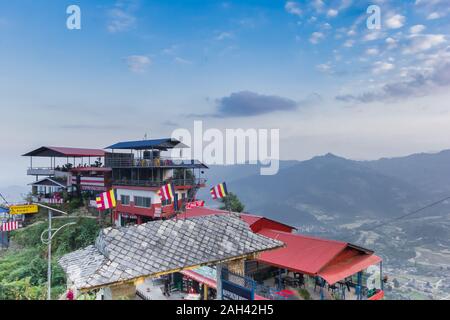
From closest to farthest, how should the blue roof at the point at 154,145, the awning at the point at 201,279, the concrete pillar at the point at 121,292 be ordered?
the concrete pillar at the point at 121,292 < the awning at the point at 201,279 < the blue roof at the point at 154,145

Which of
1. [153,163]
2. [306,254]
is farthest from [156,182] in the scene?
[306,254]

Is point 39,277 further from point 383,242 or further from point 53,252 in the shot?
point 383,242

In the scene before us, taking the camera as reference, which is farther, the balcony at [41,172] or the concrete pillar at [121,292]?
the balcony at [41,172]

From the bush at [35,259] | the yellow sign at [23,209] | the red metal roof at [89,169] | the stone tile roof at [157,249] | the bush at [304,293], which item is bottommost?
the bush at [35,259]

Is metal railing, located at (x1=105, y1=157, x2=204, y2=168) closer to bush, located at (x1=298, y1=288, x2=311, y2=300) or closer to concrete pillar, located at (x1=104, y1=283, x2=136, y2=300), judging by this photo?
bush, located at (x1=298, y1=288, x2=311, y2=300)

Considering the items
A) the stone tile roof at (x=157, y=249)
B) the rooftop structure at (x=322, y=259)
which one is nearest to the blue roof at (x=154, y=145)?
the rooftop structure at (x=322, y=259)

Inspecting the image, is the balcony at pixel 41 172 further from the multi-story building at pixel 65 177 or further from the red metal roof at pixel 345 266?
the red metal roof at pixel 345 266

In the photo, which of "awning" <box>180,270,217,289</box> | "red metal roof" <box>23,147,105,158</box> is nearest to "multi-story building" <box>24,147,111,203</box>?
"red metal roof" <box>23,147,105,158</box>
